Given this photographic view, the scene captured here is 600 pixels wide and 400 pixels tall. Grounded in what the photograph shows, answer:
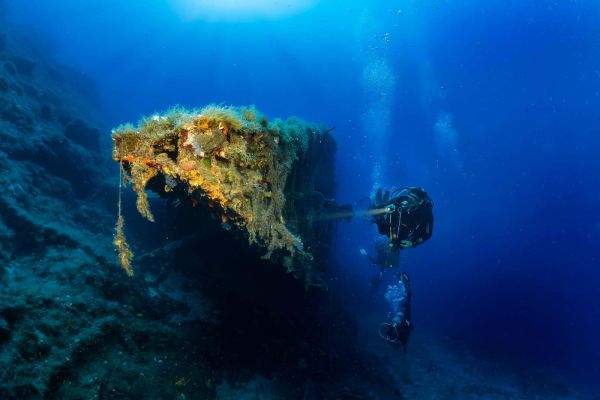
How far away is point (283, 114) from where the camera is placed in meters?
109

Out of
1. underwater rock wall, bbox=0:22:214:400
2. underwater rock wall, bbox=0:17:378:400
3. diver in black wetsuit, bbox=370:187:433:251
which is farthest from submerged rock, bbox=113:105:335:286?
diver in black wetsuit, bbox=370:187:433:251

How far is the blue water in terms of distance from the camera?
43781 millimetres

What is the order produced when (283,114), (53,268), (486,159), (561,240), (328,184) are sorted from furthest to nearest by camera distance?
(283,114)
(486,159)
(561,240)
(328,184)
(53,268)

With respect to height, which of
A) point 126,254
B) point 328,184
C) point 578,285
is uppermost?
point 578,285

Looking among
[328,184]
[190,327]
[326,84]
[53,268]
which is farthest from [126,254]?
[326,84]

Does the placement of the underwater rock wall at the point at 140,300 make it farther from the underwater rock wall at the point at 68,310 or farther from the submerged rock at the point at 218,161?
the submerged rock at the point at 218,161

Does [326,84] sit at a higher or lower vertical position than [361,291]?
higher

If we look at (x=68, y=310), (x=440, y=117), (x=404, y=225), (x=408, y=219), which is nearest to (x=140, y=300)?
(x=68, y=310)

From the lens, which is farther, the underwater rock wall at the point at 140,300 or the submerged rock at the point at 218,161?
the underwater rock wall at the point at 140,300

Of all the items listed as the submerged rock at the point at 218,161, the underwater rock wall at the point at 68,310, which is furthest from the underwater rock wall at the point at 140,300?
the submerged rock at the point at 218,161

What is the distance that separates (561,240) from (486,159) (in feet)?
82.6

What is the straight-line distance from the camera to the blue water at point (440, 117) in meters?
43.8

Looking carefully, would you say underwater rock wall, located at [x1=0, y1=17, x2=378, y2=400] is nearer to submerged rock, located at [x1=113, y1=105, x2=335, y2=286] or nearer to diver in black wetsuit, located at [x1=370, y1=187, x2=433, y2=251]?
submerged rock, located at [x1=113, y1=105, x2=335, y2=286]

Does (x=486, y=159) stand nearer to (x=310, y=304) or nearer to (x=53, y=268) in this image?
(x=310, y=304)
